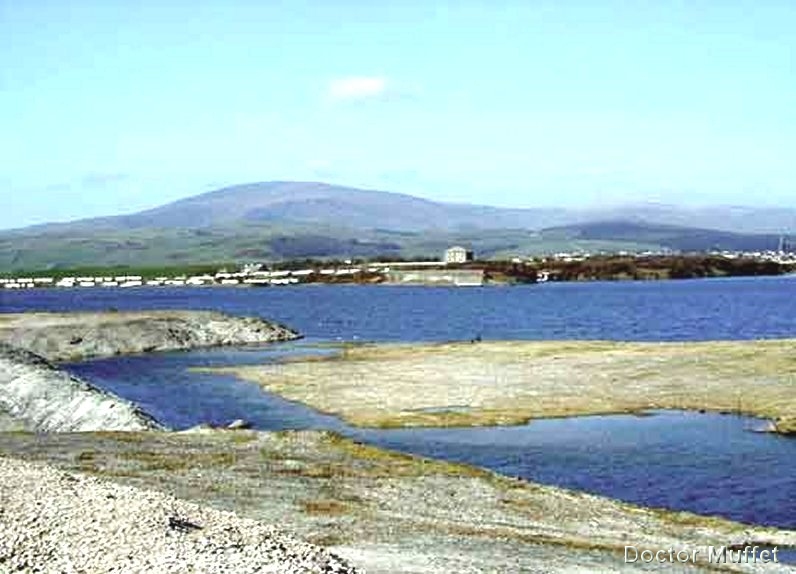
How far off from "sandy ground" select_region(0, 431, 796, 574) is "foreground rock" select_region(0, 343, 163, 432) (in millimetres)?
10444

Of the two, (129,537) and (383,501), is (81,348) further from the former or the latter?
(129,537)

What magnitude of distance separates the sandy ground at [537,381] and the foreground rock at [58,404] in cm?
1101

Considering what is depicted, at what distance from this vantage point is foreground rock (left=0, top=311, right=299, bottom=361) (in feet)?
348

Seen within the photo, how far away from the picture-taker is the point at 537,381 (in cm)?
6806

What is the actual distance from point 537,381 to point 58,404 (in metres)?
27.8

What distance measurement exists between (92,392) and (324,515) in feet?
106

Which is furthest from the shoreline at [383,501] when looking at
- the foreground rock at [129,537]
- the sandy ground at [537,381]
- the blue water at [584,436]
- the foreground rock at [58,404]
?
the sandy ground at [537,381]

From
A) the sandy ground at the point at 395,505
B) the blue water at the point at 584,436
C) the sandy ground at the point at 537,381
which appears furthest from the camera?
the sandy ground at the point at 537,381

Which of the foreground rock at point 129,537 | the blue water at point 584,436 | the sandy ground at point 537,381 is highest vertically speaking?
the foreground rock at point 129,537

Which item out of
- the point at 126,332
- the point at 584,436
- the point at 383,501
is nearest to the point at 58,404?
the point at 584,436

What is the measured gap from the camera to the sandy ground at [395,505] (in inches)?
1035

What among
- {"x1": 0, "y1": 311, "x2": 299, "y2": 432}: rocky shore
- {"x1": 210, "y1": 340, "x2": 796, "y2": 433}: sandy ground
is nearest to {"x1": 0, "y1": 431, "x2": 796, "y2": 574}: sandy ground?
{"x1": 0, "y1": 311, "x2": 299, "y2": 432}: rocky shore

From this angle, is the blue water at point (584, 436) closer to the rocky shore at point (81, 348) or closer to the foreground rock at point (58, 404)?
the foreground rock at point (58, 404)

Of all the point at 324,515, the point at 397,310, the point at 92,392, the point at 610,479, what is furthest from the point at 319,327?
the point at 324,515
